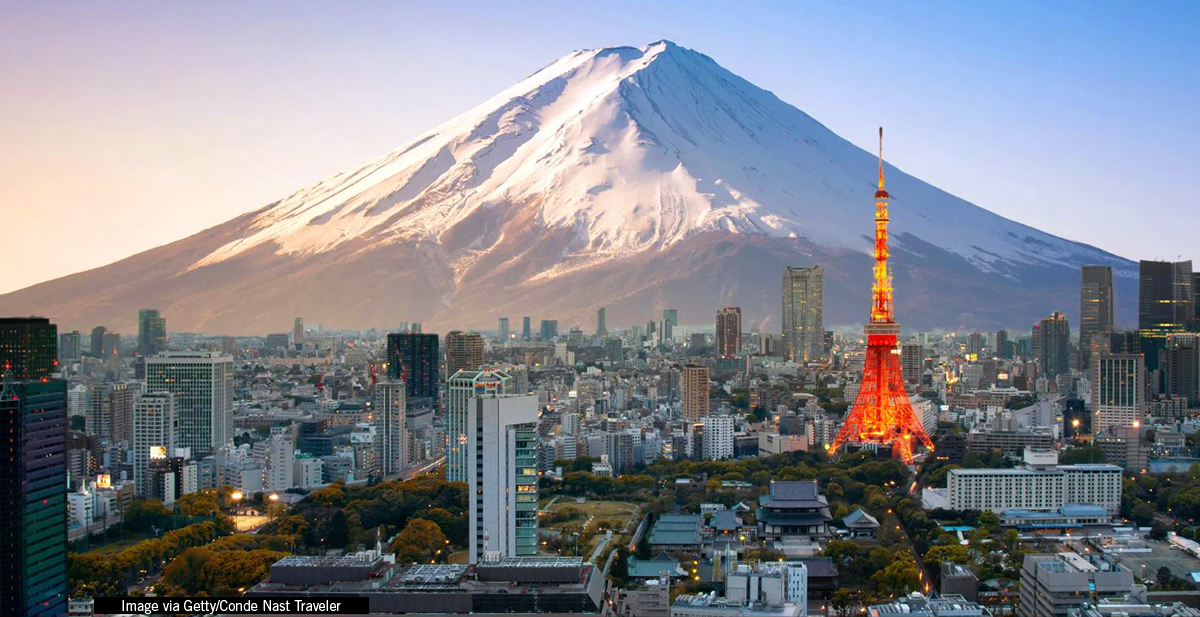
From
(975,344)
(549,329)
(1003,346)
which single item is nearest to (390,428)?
(549,329)

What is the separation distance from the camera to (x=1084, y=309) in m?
40.8

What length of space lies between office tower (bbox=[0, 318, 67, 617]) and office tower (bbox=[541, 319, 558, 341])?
29.7 m

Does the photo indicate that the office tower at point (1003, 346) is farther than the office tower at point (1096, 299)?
Yes

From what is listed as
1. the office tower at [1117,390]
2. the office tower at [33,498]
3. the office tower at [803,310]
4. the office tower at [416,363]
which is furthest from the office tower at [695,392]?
the office tower at [33,498]

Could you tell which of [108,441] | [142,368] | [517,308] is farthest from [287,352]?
[108,441]

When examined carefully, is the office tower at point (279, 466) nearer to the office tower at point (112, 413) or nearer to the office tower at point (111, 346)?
the office tower at point (112, 413)

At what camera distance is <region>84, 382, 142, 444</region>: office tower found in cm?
2345

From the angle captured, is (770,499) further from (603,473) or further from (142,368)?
(142,368)

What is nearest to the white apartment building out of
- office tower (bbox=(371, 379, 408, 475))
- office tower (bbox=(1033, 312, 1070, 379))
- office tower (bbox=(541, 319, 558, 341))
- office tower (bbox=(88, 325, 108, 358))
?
office tower (bbox=(371, 379, 408, 475))

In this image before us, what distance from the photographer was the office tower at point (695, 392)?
27797 millimetres

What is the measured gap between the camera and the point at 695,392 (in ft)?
91.6

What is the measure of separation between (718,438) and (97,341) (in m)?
16.8

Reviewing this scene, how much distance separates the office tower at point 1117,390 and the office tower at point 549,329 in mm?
18762

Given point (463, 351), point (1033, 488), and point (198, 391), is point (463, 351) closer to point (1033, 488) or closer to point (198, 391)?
point (198, 391)
